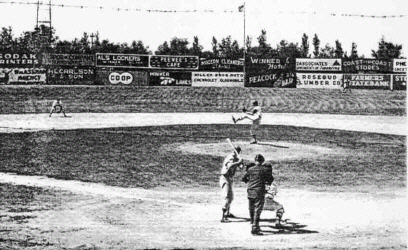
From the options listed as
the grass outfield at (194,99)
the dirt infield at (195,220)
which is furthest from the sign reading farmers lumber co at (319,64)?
the dirt infield at (195,220)

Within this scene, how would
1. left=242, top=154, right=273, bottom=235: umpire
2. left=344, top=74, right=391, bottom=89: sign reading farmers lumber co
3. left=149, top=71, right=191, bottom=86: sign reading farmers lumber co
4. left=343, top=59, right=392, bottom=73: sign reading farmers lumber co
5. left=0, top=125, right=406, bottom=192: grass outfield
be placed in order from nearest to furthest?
1. left=242, top=154, right=273, bottom=235: umpire
2. left=0, top=125, right=406, bottom=192: grass outfield
3. left=149, top=71, right=191, bottom=86: sign reading farmers lumber co
4. left=344, top=74, right=391, bottom=89: sign reading farmers lumber co
5. left=343, top=59, right=392, bottom=73: sign reading farmers lumber co

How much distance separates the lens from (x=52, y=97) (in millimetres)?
45688

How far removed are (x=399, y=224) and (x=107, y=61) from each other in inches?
1756

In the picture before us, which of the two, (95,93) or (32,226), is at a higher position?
(95,93)

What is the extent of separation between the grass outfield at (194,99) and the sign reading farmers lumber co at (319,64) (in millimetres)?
3224

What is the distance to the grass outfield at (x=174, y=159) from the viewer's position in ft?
55.2

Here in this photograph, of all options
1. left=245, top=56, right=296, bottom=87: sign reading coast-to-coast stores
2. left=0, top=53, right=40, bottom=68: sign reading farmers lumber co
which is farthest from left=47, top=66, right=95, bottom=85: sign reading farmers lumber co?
left=245, top=56, right=296, bottom=87: sign reading coast-to-coast stores

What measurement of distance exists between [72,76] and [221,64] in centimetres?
1366

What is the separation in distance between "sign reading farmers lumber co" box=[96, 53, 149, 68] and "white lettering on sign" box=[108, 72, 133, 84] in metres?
0.77

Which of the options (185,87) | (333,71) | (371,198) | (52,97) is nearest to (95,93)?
(52,97)

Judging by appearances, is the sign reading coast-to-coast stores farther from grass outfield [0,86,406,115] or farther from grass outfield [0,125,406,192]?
grass outfield [0,125,406,192]

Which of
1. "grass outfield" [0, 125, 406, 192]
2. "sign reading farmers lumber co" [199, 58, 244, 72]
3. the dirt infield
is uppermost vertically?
"sign reading farmers lumber co" [199, 58, 244, 72]

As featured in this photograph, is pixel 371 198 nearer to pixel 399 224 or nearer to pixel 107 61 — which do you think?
pixel 399 224

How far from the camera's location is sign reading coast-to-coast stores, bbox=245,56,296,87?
55.0 m
